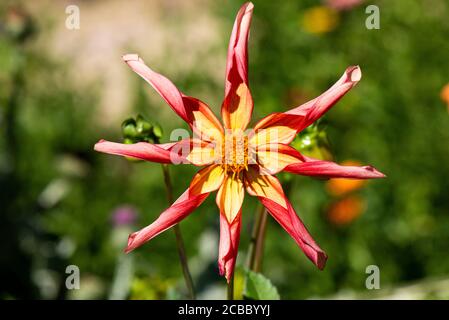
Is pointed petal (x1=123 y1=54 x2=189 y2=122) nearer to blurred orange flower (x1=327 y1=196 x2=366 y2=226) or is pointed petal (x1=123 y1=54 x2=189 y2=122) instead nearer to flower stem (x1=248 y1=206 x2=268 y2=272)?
flower stem (x1=248 y1=206 x2=268 y2=272)

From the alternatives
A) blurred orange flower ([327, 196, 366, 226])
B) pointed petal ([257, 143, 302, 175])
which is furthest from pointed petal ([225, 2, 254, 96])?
blurred orange flower ([327, 196, 366, 226])

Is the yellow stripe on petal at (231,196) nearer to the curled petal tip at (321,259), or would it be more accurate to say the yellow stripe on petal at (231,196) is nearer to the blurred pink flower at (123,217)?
the curled petal tip at (321,259)

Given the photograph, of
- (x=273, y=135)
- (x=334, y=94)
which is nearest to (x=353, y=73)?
(x=334, y=94)

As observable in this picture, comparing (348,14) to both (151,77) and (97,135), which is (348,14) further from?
(151,77)

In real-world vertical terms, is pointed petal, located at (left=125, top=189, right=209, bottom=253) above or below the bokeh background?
below

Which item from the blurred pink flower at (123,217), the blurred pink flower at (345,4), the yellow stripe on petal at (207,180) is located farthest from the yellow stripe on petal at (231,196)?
the blurred pink flower at (345,4)

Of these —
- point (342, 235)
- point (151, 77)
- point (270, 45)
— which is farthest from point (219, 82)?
point (151, 77)
